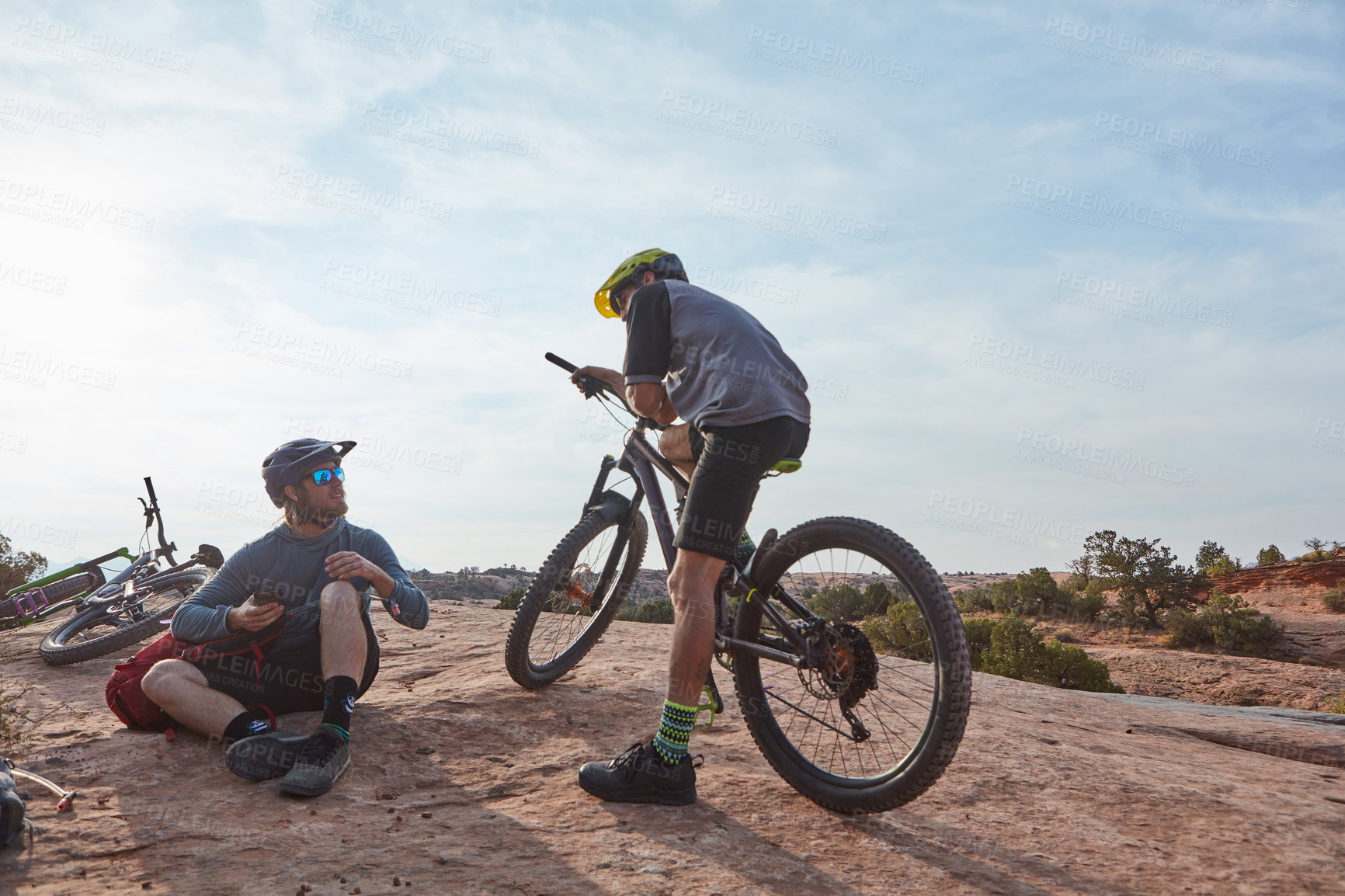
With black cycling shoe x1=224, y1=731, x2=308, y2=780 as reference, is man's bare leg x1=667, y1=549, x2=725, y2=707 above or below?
above

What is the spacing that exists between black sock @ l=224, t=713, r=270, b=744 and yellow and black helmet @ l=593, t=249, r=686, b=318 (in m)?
2.61

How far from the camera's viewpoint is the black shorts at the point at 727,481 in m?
3.10

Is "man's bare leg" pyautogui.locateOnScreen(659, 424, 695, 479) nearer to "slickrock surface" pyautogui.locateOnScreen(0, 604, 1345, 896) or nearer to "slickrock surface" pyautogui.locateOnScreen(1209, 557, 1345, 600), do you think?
"slickrock surface" pyautogui.locateOnScreen(0, 604, 1345, 896)

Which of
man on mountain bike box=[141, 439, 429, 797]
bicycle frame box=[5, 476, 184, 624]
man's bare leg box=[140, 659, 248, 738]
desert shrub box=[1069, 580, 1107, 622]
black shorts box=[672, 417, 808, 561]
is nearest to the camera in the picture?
black shorts box=[672, 417, 808, 561]

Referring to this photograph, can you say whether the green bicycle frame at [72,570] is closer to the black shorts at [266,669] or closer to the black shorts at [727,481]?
the black shorts at [266,669]

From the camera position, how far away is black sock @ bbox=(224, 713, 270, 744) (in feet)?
11.1

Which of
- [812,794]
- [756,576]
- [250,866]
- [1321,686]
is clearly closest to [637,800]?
[812,794]

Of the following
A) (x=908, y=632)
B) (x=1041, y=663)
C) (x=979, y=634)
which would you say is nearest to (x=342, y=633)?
(x=908, y=632)

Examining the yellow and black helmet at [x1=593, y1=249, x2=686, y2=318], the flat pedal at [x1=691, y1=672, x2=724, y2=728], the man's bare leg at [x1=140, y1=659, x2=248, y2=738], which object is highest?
the yellow and black helmet at [x1=593, y1=249, x2=686, y2=318]

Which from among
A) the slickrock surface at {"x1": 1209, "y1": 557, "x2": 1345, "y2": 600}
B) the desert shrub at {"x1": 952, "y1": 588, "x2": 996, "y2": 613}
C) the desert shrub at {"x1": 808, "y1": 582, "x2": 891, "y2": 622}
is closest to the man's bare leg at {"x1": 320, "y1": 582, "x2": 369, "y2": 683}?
the desert shrub at {"x1": 808, "y1": 582, "x2": 891, "y2": 622}

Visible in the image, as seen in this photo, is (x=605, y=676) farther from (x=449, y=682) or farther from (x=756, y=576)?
(x=756, y=576)

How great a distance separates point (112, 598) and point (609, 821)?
20.0 feet

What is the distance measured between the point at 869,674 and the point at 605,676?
227 centimetres

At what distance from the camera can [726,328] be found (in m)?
3.29
